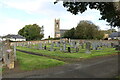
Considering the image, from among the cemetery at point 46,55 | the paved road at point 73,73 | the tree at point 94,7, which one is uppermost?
the tree at point 94,7

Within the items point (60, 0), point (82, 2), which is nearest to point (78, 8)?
point (82, 2)

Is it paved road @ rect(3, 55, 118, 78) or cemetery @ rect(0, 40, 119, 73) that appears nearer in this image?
paved road @ rect(3, 55, 118, 78)

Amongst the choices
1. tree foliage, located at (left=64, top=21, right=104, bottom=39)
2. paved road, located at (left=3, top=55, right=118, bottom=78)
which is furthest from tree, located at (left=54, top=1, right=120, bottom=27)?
tree foliage, located at (left=64, top=21, right=104, bottom=39)

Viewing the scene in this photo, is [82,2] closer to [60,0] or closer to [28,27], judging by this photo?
[60,0]

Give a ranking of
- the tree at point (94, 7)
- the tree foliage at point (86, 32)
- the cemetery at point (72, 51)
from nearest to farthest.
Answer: the tree at point (94, 7), the cemetery at point (72, 51), the tree foliage at point (86, 32)

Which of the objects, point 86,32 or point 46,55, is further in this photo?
point 86,32

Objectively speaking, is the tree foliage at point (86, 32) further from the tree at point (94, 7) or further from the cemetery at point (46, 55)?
the tree at point (94, 7)

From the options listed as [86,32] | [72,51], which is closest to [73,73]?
[72,51]

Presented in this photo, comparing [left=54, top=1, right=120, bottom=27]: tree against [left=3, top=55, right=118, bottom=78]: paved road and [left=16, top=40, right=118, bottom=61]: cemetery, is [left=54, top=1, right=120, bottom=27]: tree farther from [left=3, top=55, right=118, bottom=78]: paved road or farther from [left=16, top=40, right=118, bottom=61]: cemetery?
[left=16, top=40, right=118, bottom=61]: cemetery

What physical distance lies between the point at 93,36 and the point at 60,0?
6407 centimetres

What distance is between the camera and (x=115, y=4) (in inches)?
318

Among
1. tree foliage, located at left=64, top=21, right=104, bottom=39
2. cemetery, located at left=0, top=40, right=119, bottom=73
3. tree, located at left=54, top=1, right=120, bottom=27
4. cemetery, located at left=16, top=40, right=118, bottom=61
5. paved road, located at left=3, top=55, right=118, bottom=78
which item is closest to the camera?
tree, located at left=54, top=1, right=120, bottom=27

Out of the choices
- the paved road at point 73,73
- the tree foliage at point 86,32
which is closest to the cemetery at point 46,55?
the paved road at point 73,73

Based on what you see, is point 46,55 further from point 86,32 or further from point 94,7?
point 86,32
